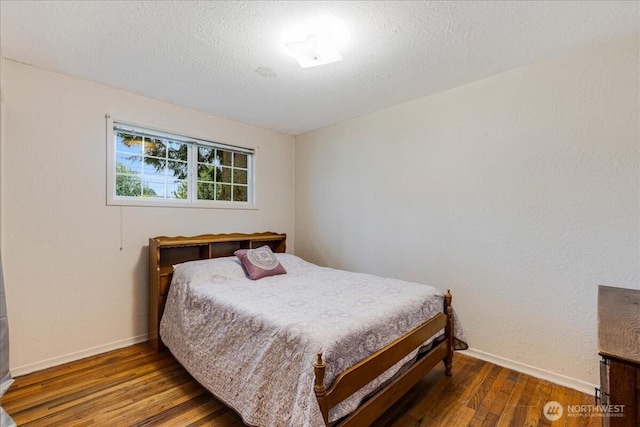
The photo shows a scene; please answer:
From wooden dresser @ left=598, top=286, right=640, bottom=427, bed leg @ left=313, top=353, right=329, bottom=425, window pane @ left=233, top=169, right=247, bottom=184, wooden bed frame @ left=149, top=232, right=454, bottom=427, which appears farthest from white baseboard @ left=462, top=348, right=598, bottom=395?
window pane @ left=233, top=169, right=247, bottom=184

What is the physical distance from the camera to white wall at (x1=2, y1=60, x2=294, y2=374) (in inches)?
88.4

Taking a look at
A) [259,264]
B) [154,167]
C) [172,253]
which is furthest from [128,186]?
[259,264]

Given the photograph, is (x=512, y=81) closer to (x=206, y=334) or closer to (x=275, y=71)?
(x=275, y=71)

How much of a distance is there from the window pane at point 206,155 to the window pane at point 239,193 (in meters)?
0.44

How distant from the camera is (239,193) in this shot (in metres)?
3.77

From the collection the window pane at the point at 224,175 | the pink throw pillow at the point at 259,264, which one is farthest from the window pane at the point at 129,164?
the pink throw pillow at the point at 259,264

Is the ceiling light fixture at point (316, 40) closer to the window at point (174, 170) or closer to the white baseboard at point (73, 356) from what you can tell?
the window at point (174, 170)

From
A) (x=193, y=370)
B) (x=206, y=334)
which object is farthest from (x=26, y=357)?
(x=206, y=334)

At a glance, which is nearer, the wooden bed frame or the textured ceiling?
the wooden bed frame

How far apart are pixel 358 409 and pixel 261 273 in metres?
1.51

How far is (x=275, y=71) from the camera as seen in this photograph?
2377 millimetres

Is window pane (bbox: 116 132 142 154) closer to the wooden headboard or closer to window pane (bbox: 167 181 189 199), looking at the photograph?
window pane (bbox: 167 181 189 199)

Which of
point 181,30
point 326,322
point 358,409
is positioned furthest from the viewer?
point 181,30

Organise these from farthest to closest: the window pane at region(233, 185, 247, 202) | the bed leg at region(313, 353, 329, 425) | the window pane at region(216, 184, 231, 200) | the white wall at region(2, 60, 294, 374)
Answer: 1. the window pane at region(233, 185, 247, 202)
2. the window pane at region(216, 184, 231, 200)
3. the white wall at region(2, 60, 294, 374)
4. the bed leg at region(313, 353, 329, 425)
